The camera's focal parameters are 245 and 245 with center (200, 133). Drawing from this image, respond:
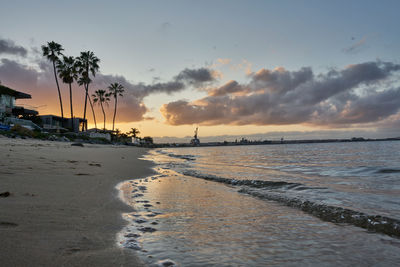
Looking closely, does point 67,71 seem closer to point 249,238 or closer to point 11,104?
point 11,104

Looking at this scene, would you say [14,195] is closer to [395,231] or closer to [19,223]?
[19,223]

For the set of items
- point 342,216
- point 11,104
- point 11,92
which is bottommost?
point 342,216

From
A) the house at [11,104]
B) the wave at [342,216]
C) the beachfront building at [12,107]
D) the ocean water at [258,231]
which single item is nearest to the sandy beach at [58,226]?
the ocean water at [258,231]

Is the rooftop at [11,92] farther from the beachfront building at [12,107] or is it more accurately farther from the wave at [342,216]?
the wave at [342,216]

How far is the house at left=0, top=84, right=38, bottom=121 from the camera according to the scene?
43281 millimetres

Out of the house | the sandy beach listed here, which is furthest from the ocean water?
the house

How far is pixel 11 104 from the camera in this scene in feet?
152

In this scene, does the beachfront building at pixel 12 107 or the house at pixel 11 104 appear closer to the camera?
the beachfront building at pixel 12 107

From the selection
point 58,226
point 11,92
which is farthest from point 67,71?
point 58,226

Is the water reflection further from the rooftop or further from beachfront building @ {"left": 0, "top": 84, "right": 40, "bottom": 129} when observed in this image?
the rooftop

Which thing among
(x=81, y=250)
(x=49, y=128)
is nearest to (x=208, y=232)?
(x=81, y=250)

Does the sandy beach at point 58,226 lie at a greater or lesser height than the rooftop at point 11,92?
lesser

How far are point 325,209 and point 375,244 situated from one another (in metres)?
1.87

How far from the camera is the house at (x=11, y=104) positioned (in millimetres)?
43281
